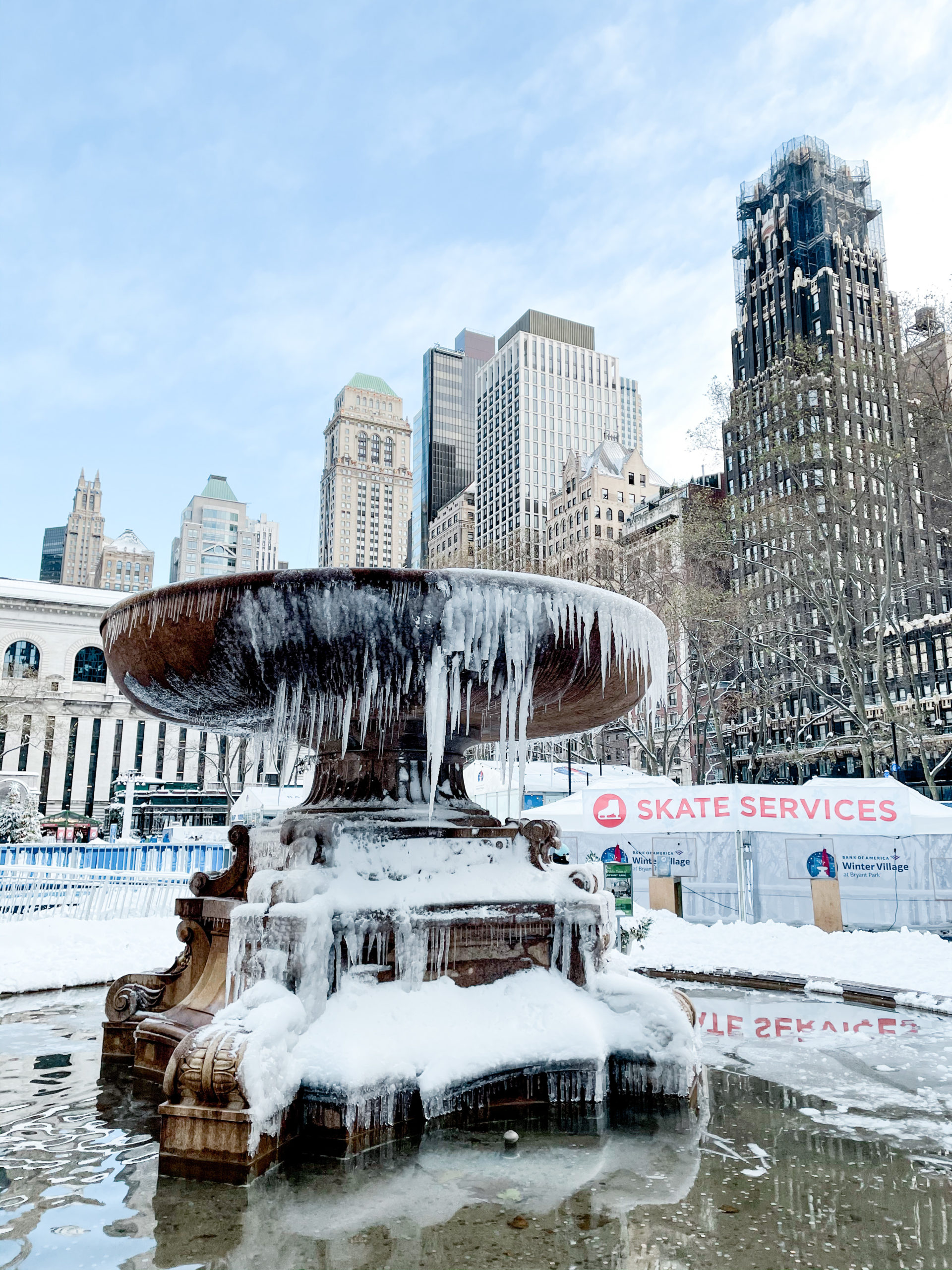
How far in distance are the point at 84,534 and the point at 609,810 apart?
191m

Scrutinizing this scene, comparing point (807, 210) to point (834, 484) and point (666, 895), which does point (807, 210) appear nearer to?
point (834, 484)

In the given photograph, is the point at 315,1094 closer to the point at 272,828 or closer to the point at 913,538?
the point at 272,828

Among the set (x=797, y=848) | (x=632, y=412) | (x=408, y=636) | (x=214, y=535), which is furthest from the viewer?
(x=214, y=535)

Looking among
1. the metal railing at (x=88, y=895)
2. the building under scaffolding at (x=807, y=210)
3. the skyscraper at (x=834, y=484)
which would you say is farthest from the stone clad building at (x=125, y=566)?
the metal railing at (x=88, y=895)

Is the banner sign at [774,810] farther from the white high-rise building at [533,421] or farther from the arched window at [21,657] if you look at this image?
the white high-rise building at [533,421]

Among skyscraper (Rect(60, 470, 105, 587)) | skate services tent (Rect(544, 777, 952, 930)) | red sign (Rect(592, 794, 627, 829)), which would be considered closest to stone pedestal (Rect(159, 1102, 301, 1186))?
skate services tent (Rect(544, 777, 952, 930))

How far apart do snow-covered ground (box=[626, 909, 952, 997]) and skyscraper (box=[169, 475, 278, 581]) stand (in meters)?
159

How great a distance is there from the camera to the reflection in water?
119 inches

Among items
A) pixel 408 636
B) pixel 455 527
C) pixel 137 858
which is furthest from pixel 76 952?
pixel 455 527

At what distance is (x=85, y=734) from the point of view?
66.4 meters

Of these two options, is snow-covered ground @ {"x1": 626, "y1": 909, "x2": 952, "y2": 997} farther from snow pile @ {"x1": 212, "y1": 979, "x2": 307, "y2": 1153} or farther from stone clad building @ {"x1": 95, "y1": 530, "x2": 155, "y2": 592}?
stone clad building @ {"x1": 95, "y1": 530, "x2": 155, "y2": 592}

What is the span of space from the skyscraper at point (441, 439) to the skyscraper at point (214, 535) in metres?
42.5

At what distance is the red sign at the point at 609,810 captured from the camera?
52.6 feet

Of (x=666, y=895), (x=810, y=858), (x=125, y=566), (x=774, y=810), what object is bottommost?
(x=666, y=895)
